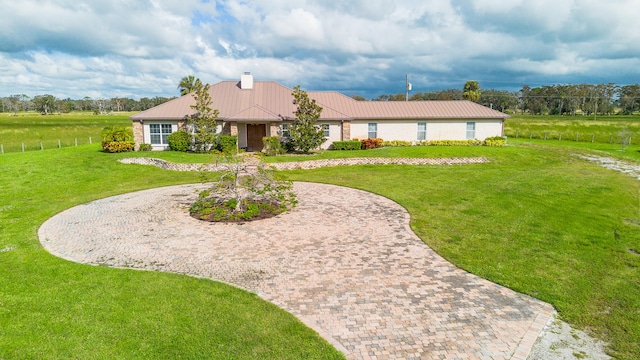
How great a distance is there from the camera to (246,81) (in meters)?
32.2

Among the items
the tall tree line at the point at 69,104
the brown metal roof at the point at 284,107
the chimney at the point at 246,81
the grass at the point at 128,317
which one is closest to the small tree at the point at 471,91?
the brown metal roof at the point at 284,107

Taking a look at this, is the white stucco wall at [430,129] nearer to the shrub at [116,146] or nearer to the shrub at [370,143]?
the shrub at [370,143]

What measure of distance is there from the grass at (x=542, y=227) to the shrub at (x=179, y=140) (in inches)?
394

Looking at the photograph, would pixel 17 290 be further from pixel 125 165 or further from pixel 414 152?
pixel 414 152

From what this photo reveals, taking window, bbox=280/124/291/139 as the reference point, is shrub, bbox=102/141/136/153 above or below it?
below

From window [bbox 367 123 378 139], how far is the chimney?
411 inches

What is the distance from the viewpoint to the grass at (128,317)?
18.9 ft

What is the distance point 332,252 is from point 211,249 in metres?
3.11

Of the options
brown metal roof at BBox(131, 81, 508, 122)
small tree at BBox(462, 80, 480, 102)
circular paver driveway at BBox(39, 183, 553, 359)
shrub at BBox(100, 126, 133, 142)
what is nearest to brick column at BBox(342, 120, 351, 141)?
brown metal roof at BBox(131, 81, 508, 122)

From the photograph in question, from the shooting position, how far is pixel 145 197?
15953mm

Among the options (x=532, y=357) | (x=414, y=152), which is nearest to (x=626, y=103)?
(x=414, y=152)

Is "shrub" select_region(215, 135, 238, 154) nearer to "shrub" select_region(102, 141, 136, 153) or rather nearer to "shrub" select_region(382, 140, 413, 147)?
"shrub" select_region(102, 141, 136, 153)

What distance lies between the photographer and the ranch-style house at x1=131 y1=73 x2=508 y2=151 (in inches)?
1111

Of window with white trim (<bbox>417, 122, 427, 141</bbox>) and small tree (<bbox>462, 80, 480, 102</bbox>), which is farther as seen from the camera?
small tree (<bbox>462, 80, 480, 102</bbox>)
